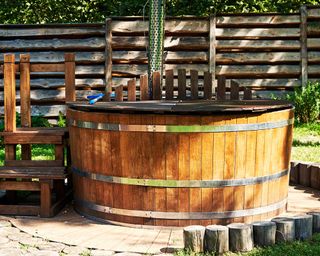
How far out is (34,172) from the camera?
6035 mm

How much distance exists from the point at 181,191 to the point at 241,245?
2.87 feet

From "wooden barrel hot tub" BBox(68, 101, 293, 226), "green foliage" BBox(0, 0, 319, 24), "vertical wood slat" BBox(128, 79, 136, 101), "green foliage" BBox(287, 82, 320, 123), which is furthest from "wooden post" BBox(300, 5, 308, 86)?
"wooden barrel hot tub" BBox(68, 101, 293, 226)

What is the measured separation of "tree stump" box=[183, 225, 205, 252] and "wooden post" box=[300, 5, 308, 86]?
8.57 m

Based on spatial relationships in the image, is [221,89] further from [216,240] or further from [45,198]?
[216,240]

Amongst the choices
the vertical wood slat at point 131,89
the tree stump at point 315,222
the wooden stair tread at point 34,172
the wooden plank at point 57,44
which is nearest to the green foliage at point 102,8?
the wooden plank at point 57,44

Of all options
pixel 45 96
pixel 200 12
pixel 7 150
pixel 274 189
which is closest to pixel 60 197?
pixel 7 150

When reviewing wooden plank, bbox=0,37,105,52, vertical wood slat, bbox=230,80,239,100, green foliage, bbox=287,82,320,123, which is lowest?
green foliage, bbox=287,82,320,123

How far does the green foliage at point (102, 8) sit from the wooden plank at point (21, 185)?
10.2 m

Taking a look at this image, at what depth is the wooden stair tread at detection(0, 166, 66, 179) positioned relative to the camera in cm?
593

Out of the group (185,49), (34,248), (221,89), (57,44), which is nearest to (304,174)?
(221,89)

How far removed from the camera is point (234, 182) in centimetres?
551

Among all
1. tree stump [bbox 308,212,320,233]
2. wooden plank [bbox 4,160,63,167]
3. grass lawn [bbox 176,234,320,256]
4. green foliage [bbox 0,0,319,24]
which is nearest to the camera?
grass lawn [bbox 176,234,320,256]

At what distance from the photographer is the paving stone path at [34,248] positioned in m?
4.81

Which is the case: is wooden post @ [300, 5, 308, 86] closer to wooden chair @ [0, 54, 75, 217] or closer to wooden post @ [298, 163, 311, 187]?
wooden post @ [298, 163, 311, 187]
